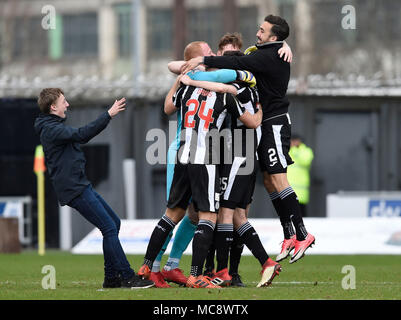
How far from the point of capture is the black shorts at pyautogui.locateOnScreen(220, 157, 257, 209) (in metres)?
10.1

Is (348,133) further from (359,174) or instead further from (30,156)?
(30,156)

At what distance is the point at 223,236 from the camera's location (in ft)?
33.5

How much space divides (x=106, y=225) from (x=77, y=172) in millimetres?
568

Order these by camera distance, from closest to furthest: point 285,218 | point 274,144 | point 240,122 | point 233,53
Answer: point 240,122 → point 274,144 → point 233,53 → point 285,218

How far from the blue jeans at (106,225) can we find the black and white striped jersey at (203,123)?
34.1 inches

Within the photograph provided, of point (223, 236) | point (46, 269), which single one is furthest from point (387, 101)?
point (223, 236)

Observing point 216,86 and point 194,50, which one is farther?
point 194,50

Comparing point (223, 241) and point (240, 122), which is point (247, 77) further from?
point (223, 241)

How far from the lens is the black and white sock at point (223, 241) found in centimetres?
1019

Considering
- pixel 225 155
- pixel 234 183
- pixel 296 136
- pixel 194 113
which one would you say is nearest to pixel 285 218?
pixel 234 183

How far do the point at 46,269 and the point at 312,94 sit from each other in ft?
24.7

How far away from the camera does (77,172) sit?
32.1ft

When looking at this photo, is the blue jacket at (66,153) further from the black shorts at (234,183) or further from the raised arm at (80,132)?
the black shorts at (234,183)

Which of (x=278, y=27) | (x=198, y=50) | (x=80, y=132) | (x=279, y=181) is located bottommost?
(x=279, y=181)
